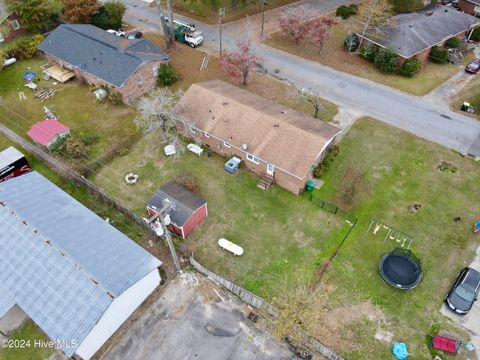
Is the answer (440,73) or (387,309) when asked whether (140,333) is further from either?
(440,73)

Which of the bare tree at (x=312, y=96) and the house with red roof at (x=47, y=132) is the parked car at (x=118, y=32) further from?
the bare tree at (x=312, y=96)

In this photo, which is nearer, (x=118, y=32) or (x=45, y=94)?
(x=45, y=94)

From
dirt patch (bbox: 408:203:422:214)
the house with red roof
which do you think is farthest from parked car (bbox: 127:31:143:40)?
dirt patch (bbox: 408:203:422:214)

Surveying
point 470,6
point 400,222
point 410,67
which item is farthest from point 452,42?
point 400,222

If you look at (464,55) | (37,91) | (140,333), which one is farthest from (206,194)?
(464,55)

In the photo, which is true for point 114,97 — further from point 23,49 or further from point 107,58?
point 23,49

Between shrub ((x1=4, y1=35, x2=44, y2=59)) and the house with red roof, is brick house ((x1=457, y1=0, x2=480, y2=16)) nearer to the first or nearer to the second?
the house with red roof
